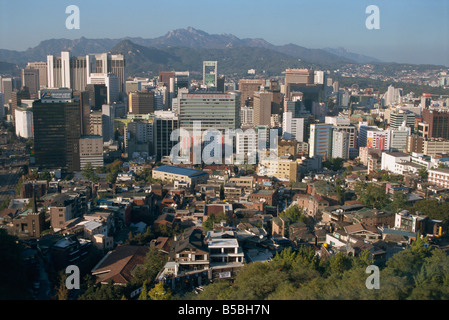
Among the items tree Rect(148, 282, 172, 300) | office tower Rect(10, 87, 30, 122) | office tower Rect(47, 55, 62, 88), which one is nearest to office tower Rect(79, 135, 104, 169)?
tree Rect(148, 282, 172, 300)

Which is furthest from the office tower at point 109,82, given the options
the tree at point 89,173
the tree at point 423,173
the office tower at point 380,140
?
the tree at point 423,173

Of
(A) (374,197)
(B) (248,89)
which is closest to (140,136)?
(A) (374,197)

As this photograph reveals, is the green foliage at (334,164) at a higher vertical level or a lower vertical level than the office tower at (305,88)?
lower

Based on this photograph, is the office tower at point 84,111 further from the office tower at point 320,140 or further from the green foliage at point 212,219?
the green foliage at point 212,219

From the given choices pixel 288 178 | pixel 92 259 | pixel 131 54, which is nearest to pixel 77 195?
pixel 92 259

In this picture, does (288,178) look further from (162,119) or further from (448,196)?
(162,119)

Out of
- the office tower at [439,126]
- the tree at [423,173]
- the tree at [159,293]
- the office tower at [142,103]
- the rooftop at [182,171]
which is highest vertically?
the office tower at [142,103]

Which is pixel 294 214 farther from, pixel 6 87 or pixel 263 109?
pixel 6 87
